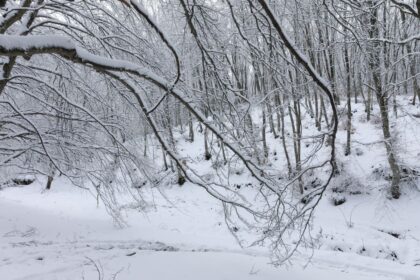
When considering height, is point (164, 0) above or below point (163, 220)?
above

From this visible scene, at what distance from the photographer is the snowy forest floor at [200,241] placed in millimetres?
6430

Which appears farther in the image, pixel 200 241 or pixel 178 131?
pixel 200 241

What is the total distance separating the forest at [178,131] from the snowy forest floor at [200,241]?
0.06 m

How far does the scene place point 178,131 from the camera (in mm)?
7094

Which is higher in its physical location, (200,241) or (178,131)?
(178,131)

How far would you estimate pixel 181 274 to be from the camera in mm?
6172

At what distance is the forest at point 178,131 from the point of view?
9.12ft

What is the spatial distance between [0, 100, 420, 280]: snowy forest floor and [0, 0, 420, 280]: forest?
0.06 meters

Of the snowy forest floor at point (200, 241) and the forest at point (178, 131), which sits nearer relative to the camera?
the forest at point (178, 131)

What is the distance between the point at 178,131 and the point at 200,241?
3.37 meters

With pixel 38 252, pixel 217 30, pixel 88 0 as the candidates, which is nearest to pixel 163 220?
pixel 38 252

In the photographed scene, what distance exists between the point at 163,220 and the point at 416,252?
7534mm

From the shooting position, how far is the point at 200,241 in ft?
29.6

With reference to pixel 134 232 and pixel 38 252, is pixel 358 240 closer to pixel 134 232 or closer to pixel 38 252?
pixel 134 232
